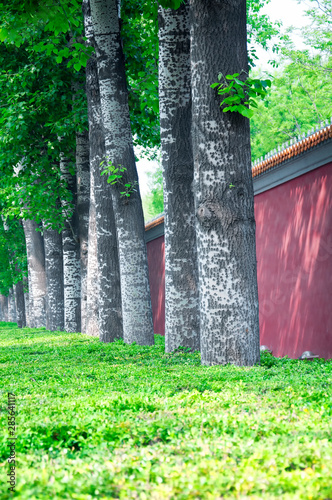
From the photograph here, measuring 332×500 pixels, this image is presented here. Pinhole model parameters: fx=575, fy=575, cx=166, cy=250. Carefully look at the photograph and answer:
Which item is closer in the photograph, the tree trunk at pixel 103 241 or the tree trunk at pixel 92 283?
the tree trunk at pixel 103 241

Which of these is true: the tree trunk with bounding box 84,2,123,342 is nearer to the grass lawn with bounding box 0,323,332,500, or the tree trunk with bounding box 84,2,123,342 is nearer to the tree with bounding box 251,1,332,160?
the grass lawn with bounding box 0,323,332,500

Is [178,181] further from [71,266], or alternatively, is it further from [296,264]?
[71,266]

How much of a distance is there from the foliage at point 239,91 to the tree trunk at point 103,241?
4.91 metres

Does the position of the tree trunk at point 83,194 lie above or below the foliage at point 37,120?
below

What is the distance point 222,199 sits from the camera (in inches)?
236

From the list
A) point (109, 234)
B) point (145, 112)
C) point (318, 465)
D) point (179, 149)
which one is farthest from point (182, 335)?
point (145, 112)

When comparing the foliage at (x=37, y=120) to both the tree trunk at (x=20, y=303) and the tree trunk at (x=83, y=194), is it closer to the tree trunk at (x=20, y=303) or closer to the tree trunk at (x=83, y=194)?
the tree trunk at (x=83, y=194)

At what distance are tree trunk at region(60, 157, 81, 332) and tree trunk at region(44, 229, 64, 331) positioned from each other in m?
1.91

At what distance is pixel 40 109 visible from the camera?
13688mm

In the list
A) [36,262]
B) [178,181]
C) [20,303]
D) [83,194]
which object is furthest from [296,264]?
[20,303]

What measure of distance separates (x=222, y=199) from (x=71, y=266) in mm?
9707

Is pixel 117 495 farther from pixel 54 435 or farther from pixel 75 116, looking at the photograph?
pixel 75 116

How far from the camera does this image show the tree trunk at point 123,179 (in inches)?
362

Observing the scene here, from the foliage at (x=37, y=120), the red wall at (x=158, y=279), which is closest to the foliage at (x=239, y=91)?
the foliage at (x=37, y=120)
